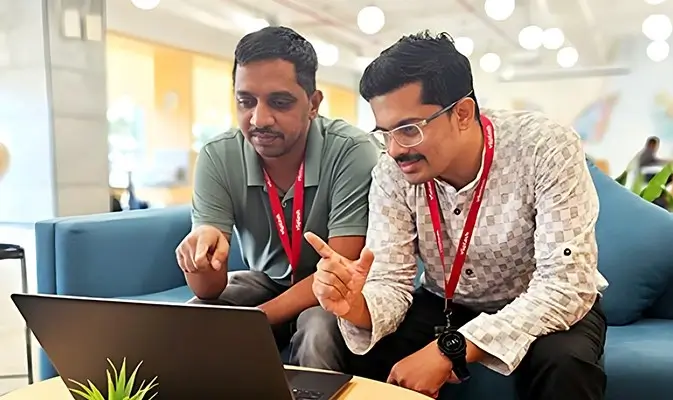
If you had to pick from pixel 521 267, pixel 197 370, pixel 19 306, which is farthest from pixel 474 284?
pixel 19 306

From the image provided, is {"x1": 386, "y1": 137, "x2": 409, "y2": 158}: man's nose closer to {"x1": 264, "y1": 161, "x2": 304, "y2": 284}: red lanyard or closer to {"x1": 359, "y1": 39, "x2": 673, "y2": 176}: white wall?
{"x1": 264, "y1": 161, "x2": 304, "y2": 284}: red lanyard

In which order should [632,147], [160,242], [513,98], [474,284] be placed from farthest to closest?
[513,98] → [632,147] → [160,242] → [474,284]

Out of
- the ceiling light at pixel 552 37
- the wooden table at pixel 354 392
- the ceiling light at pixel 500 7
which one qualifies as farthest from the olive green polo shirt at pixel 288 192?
the ceiling light at pixel 552 37

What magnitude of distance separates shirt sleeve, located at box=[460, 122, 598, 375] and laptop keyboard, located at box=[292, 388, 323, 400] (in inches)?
13.5

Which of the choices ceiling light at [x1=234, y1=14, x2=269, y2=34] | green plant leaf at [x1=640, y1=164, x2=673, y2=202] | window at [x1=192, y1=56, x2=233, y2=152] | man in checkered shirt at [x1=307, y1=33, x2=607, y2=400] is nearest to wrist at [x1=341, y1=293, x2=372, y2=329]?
man in checkered shirt at [x1=307, y1=33, x2=607, y2=400]

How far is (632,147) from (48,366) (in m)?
8.32

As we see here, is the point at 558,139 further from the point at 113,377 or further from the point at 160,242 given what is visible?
the point at 160,242

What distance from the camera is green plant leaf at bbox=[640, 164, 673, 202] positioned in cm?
252

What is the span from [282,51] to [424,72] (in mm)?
462

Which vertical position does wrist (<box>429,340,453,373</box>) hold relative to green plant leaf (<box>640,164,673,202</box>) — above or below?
below

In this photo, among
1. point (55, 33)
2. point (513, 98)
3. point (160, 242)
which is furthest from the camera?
point (513, 98)

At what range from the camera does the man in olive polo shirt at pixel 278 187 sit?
1.71 meters

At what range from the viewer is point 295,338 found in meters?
1.59

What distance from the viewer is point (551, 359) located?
1289 millimetres
